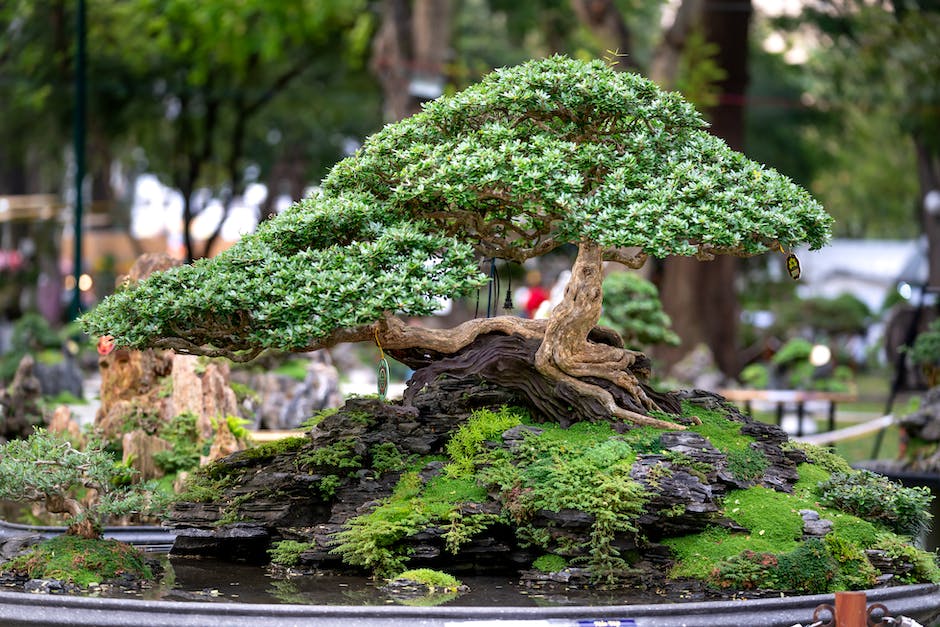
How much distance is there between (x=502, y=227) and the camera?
11.7 meters

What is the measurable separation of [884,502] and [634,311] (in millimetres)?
7832

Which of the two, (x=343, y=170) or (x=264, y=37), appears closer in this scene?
(x=343, y=170)

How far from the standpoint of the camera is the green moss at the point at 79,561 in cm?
988

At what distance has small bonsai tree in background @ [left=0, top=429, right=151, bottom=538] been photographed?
10.1 metres

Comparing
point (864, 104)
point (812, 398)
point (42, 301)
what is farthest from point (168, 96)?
point (812, 398)

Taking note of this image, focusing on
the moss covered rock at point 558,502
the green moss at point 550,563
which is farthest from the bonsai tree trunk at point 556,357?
the green moss at point 550,563

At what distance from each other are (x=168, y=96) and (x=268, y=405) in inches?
812

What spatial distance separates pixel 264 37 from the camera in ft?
92.2

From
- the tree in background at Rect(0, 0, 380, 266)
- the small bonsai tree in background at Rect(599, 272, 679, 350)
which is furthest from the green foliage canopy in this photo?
the tree in background at Rect(0, 0, 380, 266)

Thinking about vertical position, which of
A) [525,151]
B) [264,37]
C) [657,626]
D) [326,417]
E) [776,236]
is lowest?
[657,626]

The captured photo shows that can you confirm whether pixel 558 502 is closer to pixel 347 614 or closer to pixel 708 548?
pixel 708 548

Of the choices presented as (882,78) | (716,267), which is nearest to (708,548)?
(716,267)

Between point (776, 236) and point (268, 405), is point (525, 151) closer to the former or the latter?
point (776, 236)

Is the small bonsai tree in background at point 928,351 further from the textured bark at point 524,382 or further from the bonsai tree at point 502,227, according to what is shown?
the bonsai tree at point 502,227
